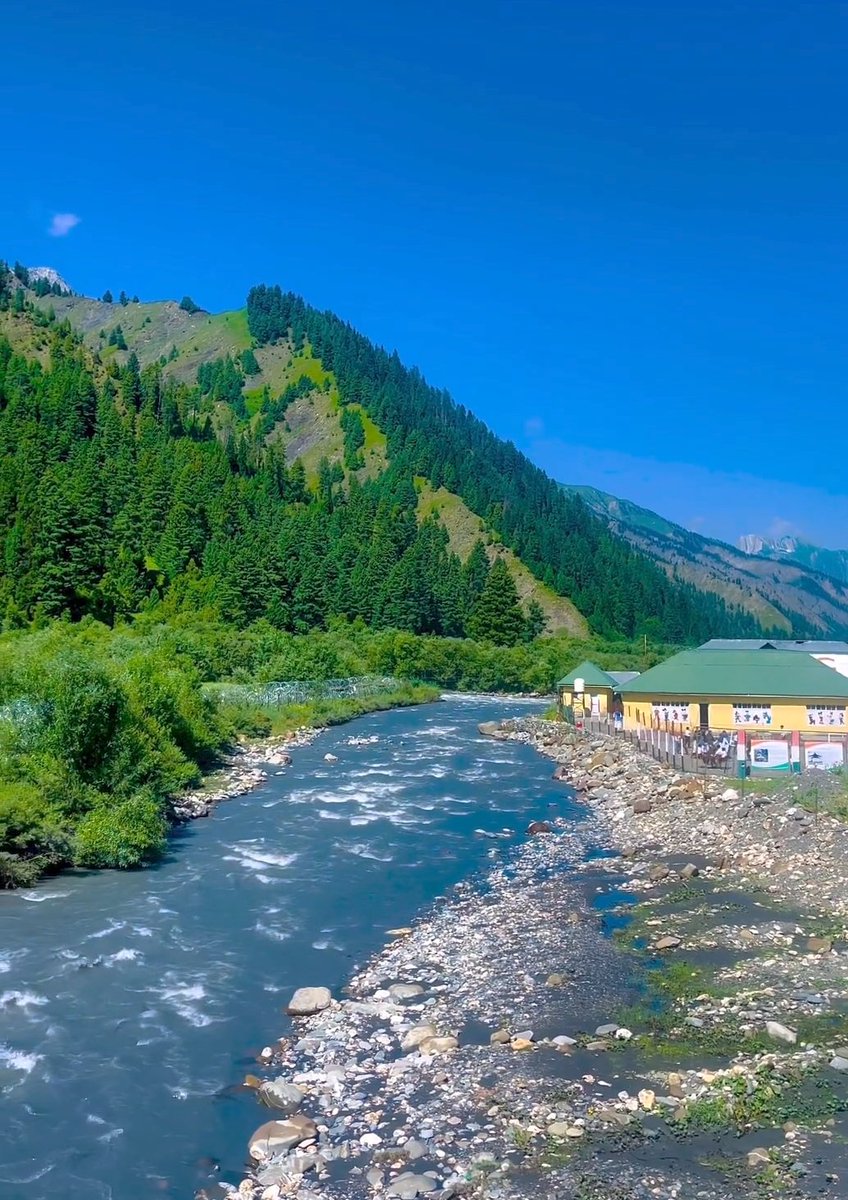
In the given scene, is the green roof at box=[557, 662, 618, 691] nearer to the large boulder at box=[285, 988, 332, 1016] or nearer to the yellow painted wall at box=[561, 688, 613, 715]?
the yellow painted wall at box=[561, 688, 613, 715]

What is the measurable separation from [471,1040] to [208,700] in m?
30.2

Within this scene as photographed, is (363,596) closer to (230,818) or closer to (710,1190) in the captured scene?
(230,818)

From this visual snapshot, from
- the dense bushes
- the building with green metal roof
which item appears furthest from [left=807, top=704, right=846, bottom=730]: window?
the dense bushes

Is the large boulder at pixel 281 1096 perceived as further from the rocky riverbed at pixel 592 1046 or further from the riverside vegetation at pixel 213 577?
the riverside vegetation at pixel 213 577

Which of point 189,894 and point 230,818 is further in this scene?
point 230,818

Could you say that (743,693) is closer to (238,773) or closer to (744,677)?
(744,677)

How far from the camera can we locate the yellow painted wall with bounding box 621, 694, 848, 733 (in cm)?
3491

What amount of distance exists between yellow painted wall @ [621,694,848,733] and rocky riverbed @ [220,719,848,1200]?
13702 millimetres

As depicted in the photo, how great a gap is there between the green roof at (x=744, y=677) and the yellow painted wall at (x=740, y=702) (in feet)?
0.90

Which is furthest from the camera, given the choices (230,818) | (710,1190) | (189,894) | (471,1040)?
(230,818)

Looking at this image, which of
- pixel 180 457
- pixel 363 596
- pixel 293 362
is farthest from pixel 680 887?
pixel 293 362

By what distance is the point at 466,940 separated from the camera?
17.7 m

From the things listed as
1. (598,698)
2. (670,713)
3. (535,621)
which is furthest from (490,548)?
(670,713)

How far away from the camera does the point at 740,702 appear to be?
35812mm
